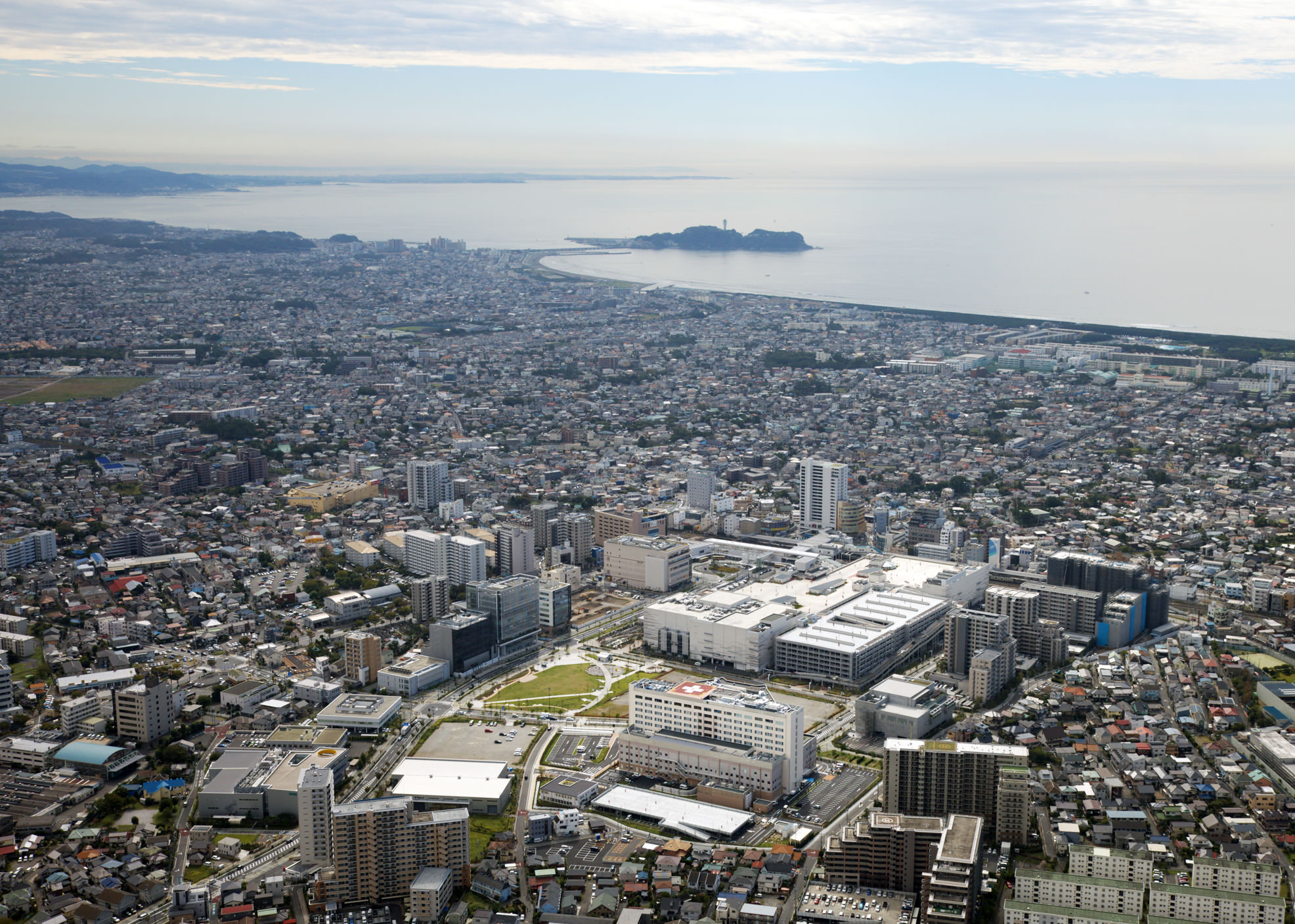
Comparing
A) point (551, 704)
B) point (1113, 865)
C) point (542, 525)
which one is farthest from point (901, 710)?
point (542, 525)

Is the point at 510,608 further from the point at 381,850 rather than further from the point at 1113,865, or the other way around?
the point at 1113,865

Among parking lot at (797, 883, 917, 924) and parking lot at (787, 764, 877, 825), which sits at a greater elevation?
parking lot at (797, 883, 917, 924)

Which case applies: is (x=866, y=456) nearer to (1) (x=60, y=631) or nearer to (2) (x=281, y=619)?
(2) (x=281, y=619)

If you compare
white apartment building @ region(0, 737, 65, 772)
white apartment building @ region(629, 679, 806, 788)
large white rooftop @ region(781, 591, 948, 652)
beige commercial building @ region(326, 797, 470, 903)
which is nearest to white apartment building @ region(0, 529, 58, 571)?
white apartment building @ region(0, 737, 65, 772)

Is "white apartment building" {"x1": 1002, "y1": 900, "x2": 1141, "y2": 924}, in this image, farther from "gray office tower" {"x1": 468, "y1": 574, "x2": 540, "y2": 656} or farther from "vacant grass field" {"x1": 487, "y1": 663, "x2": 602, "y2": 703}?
"gray office tower" {"x1": 468, "y1": 574, "x2": 540, "y2": 656}

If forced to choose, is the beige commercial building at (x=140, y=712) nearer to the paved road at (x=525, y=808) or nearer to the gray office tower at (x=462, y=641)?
the gray office tower at (x=462, y=641)
